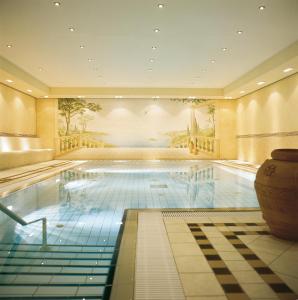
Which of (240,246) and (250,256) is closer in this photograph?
(250,256)

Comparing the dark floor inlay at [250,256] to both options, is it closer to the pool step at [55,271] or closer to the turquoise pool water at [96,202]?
the pool step at [55,271]

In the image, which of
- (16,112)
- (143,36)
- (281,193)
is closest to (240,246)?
(281,193)

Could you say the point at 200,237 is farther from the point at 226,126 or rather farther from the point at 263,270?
the point at 226,126

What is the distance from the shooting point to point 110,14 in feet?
19.3

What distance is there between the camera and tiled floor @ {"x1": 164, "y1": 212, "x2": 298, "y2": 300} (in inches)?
78.1

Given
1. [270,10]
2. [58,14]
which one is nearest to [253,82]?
[270,10]

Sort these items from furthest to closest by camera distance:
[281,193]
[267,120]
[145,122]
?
[145,122] → [267,120] → [281,193]

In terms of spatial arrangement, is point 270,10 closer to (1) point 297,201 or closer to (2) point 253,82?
(1) point 297,201

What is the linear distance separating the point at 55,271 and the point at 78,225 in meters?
1.34

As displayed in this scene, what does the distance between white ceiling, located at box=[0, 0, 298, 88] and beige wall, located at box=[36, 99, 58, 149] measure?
12.4ft

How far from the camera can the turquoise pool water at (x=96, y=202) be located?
3389 millimetres

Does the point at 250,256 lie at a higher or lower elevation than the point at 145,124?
lower

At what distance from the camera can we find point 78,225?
3695 mm

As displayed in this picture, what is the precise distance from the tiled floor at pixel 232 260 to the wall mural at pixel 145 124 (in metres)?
12.3
